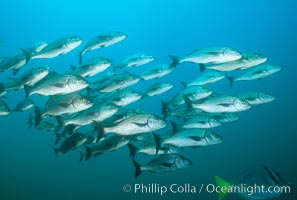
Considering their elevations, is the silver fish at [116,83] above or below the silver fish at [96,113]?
above

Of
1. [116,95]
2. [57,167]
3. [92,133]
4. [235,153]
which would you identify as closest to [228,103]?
[116,95]

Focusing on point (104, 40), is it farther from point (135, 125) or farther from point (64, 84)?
point (135, 125)

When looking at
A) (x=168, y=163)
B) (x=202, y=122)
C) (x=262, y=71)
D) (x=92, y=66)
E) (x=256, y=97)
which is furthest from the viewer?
(x=262, y=71)

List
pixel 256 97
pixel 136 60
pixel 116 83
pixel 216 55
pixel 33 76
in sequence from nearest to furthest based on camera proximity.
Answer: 1. pixel 33 76
2. pixel 216 55
3. pixel 256 97
4. pixel 116 83
5. pixel 136 60

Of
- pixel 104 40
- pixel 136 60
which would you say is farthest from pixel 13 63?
pixel 136 60

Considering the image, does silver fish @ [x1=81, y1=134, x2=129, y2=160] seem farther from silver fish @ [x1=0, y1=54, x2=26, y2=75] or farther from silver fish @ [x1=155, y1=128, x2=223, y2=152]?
silver fish @ [x1=0, y1=54, x2=26, y2=75]

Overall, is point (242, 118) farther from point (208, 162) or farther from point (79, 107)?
point (79, 107)

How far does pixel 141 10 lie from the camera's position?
62.3m

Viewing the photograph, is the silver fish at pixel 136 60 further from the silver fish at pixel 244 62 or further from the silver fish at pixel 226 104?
the silver fish at pixel 226 104

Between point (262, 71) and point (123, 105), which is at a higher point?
point (262, 71)

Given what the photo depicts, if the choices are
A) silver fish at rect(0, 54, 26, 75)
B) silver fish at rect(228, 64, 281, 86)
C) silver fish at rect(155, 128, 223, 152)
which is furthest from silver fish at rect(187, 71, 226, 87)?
silver fish at rect(0, 54, 26, 75)

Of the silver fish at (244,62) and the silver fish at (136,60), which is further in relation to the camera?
the silver fish at (136,60)

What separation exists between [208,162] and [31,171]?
1139 cm

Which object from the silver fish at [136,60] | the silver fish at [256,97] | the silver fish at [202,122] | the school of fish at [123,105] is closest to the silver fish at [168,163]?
the school of fish at [123,105]
